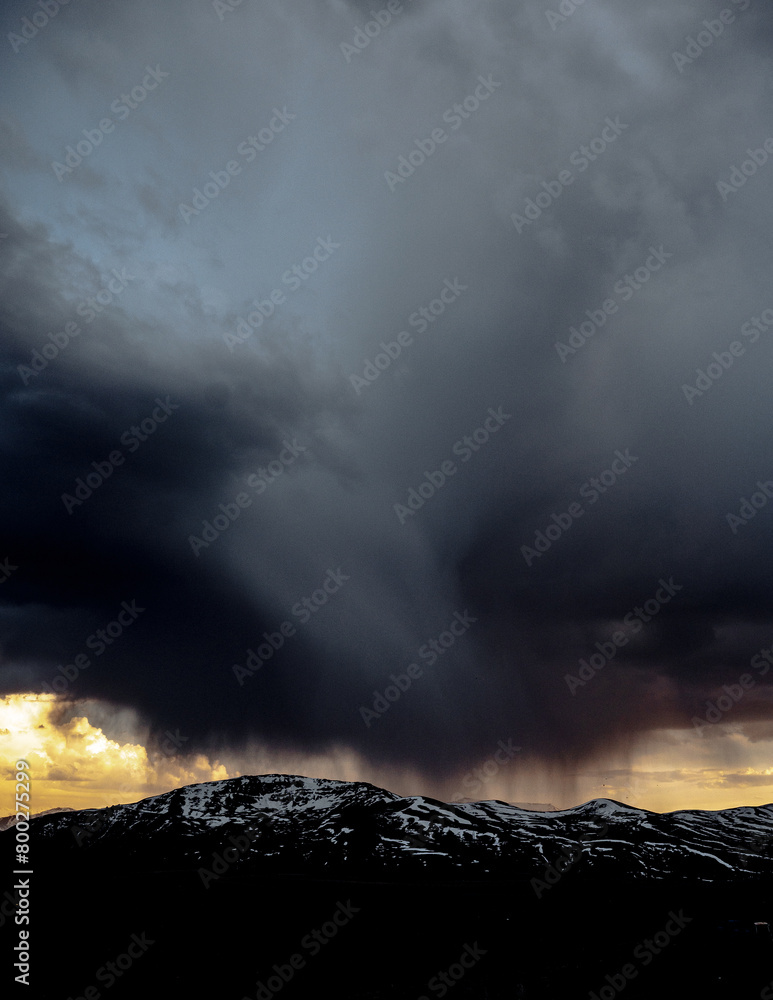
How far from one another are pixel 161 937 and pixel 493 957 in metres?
104

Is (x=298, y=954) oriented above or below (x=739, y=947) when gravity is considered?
above

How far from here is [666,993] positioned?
109 metres

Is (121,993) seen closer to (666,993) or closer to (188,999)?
(188,999)

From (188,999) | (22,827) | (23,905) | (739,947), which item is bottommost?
(739,947)

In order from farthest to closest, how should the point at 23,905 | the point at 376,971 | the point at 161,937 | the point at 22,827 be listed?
the point at 161,937
the point at 376,971
the point at 23,905
the point at 22,827

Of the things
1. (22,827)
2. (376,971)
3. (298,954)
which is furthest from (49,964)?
(22,827)
